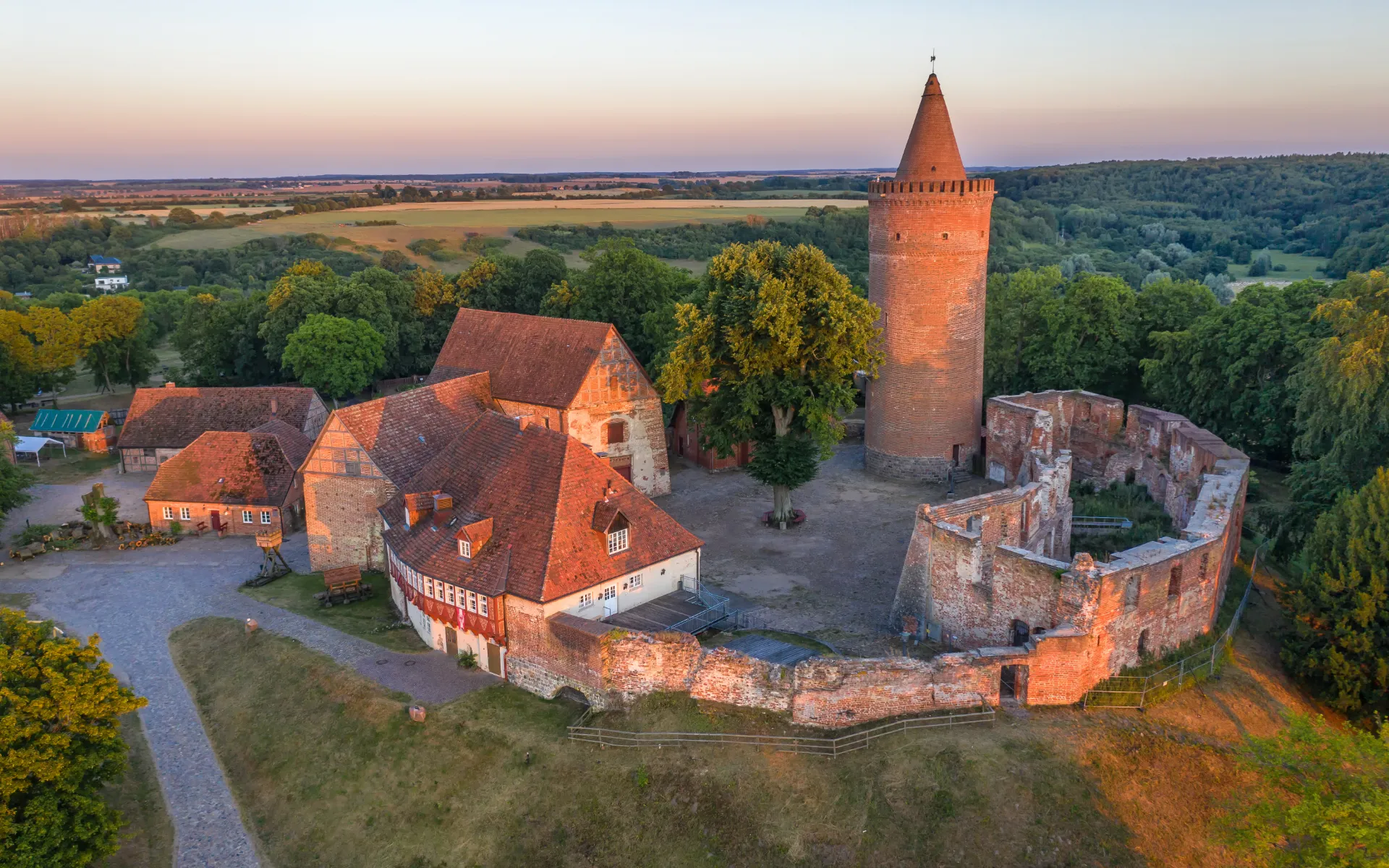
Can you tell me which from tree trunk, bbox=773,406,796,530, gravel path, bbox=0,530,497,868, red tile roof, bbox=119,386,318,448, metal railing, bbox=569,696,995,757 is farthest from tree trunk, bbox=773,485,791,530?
red tile roof, bbox=119,386,318,448

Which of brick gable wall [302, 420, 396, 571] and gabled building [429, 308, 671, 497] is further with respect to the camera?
gabled building [429, 308, 671, 497]

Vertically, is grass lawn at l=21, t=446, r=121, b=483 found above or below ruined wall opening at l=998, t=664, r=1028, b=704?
below

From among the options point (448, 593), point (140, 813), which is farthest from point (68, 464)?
point (448, 593)

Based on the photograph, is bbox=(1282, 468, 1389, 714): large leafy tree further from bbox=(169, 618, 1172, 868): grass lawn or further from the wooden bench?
the wooden bench

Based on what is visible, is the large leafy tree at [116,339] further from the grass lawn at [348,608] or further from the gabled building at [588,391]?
the grass lawn at [348,608]

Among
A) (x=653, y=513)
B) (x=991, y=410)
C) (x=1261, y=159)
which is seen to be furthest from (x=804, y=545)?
(x=1261, y=159)

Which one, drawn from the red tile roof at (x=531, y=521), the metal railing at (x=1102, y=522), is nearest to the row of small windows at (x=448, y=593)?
the red tile roof at (x=531, y=521)
